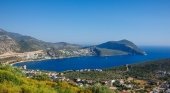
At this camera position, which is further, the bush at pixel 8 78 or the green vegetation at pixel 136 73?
the green vegetation at pixel 136 73

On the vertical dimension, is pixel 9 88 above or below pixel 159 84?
above

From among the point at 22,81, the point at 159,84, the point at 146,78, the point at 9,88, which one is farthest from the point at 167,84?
the point at 9,88

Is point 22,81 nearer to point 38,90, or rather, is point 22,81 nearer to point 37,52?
point 38,90

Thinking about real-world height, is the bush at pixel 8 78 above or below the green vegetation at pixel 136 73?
above

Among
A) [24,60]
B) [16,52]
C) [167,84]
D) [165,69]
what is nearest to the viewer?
[167,84]

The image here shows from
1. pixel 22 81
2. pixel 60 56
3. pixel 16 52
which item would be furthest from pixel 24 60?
pixel 22 81

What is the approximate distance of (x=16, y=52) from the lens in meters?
184

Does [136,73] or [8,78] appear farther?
[136,73]

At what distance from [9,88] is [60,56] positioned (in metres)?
176

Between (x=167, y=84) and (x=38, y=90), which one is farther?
(x=167, y=84)

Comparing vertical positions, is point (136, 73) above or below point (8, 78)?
below

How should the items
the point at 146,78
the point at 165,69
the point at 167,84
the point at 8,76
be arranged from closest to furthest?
1. the point at 8,76
2. the point at 167,84
3. the point at 146,78
4. the point at 165,69

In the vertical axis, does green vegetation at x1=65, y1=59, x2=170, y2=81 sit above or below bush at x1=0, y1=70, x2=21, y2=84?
below

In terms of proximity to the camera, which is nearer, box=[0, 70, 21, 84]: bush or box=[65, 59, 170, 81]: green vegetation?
box=[0, 70, 21, 84]: bush
